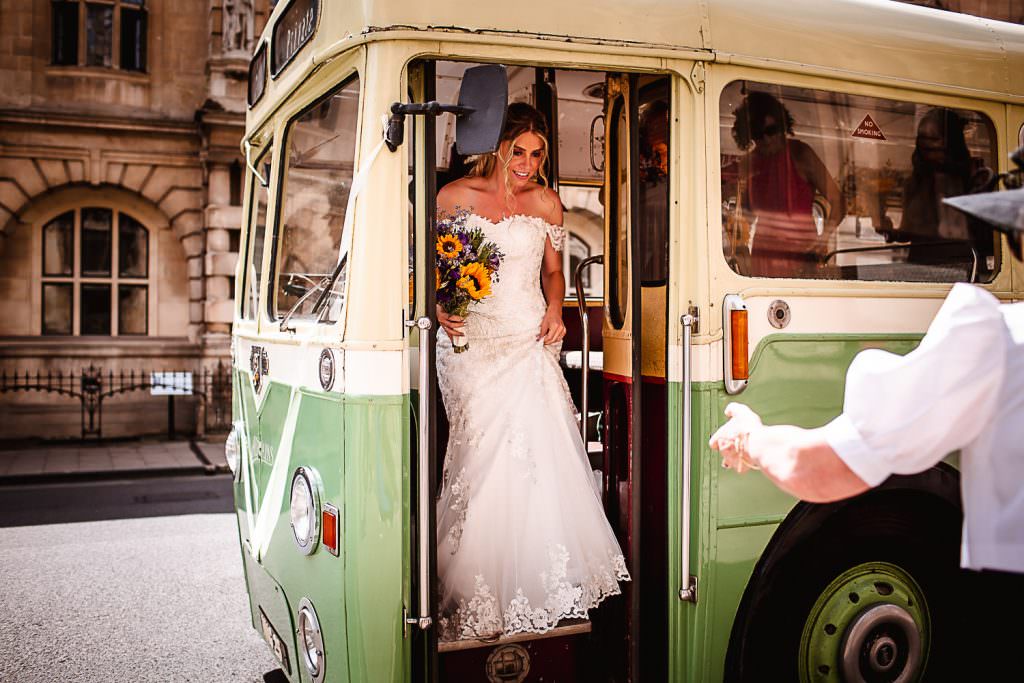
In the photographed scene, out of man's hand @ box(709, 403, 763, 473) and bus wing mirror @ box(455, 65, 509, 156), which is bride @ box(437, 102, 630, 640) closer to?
bus wing mirror @ box(455, 65, 509, 156)

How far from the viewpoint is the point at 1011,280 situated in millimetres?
3908

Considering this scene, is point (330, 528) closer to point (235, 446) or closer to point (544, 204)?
point (235, 446)

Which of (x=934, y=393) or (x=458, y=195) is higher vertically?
(x=458, y=195)

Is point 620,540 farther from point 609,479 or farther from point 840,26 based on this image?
point 840,26

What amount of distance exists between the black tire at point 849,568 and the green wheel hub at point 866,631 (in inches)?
0.8

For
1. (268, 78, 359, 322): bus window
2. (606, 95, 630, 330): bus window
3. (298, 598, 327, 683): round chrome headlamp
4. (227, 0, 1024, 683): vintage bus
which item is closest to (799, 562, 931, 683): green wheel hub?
(227, 0, 1024, 683): vintage bus

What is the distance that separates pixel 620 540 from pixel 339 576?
151 cm

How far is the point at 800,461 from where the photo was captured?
6.21ft

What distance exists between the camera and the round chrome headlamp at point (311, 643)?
128 inches

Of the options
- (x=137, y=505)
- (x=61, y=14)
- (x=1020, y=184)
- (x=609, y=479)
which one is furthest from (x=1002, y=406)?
(x=61, y=14)

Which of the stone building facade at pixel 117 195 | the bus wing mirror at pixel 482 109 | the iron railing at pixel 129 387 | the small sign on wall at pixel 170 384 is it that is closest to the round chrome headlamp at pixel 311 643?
the bus wing mirror at pixel 482 109

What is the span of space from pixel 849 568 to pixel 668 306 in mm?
1284

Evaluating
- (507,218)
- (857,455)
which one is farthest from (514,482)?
(857,455)

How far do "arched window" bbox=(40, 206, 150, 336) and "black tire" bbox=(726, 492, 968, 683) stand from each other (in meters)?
14.9
